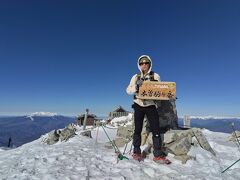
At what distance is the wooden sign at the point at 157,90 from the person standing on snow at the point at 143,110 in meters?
0.20

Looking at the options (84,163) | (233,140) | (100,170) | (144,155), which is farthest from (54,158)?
(233,140)

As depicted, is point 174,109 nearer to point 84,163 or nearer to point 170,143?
point 170,143

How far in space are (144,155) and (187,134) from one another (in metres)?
2.75

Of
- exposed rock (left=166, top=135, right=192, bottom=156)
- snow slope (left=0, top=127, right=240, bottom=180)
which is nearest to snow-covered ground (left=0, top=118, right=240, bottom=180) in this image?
snow slope (left=0, top=127, right=240, bottom=180)

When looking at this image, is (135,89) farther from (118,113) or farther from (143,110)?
(118,113)

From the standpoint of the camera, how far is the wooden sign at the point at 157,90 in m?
9.00

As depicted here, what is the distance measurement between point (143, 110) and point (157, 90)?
3.28 ft

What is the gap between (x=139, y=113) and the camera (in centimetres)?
912

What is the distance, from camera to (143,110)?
357 inches

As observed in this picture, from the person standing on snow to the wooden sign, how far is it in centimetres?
20

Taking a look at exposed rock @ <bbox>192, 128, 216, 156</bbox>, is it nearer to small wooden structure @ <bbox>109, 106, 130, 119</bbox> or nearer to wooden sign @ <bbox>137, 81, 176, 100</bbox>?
wooden sign @ <bbox>137, 81, 176, 100</bbox>

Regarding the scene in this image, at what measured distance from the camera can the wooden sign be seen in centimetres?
900

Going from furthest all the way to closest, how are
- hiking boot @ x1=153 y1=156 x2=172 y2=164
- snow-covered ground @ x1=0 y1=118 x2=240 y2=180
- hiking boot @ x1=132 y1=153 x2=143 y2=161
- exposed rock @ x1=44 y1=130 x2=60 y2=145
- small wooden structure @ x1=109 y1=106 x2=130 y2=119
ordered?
small wooden structure @ x1=109 y1=106 x2=130 y2=119 → exposed rock @ x1=44 y1=130 x2=60 y2=145 → hiking boot @ x1=132 y1=153 x2=143 y2=161 → hiking boot @ x1=153 y1=156 x2=172 y2=164 → snow-covered ground @ x1=0 y1=118 x2=240 y2=180

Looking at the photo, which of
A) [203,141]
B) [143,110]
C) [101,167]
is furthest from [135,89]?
[203,141]
